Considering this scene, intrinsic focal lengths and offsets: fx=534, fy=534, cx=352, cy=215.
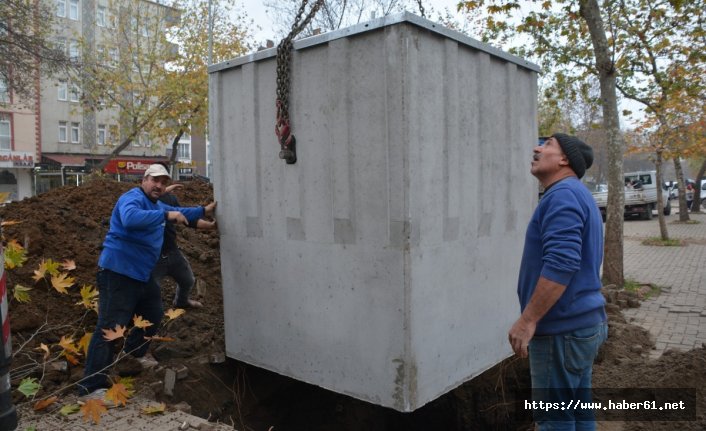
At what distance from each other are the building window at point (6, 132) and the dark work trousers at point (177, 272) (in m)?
32.5

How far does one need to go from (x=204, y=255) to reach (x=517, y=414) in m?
3.78

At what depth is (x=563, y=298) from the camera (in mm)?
2742

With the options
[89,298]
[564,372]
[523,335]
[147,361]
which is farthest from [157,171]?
[564,372]

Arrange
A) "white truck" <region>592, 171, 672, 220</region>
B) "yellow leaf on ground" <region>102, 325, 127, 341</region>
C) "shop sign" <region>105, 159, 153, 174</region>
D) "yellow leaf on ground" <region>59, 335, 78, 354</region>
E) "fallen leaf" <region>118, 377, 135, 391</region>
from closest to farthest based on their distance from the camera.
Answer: "yellow leaf on ground" <region>102, 325, 127, 341</region> → "fallen leaf" <region>118, 377, 135, 391</region> → "yellow leaf on ground" <region>59, 335, 78, 354</region> → "white truck" <region>592, 171, 672, 220</region> → "shop sign" <region>105, 159, 153, 174</region>

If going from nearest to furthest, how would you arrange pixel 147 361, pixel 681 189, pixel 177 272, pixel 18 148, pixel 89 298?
pixel 147 361, pixel 89 298, pixel 177 272, pixel 681 189, pixel 18 148

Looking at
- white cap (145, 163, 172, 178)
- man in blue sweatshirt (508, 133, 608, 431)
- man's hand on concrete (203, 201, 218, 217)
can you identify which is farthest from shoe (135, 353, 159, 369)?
man in blue sweatshirt (508, 133, 608, 431)

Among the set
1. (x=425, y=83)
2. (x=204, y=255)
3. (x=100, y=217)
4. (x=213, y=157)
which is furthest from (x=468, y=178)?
(x=100, y=217)

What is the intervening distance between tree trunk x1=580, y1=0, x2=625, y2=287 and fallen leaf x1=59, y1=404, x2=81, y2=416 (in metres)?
7.72

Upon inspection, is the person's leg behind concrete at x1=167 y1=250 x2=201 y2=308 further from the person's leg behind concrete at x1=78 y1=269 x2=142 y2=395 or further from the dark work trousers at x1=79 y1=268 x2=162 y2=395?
the person's leg behind concrete at x1=78 y1=269 x2=142 y2=395

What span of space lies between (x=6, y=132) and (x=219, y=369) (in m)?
33.9

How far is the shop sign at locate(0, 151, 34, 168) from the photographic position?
3066 cm

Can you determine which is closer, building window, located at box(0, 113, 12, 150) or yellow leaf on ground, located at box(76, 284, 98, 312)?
yellow leaf on ground, located at box(76, 284, 98, 312)

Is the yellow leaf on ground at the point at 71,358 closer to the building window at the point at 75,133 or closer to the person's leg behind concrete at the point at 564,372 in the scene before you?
the person's leg behind concrete at the point at 564,372

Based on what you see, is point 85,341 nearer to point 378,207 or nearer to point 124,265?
point 124,265
